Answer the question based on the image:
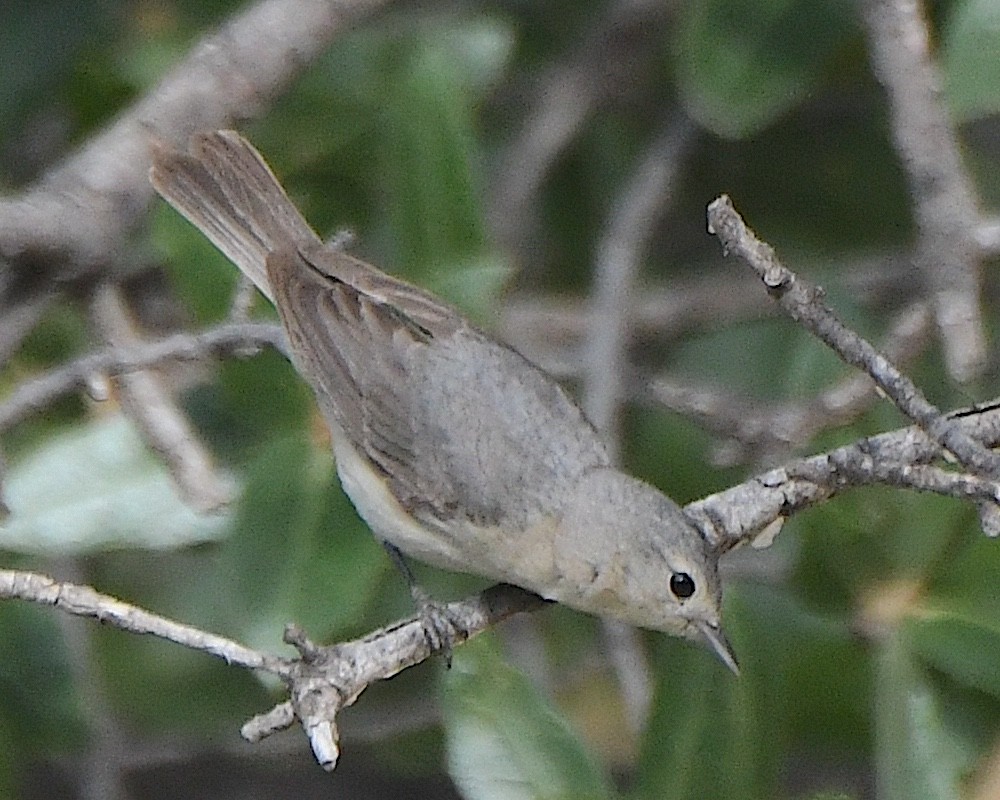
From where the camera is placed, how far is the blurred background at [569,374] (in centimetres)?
200

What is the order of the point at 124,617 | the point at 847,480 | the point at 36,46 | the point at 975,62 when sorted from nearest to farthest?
the point at 124,617 → the point at 847,480 → the point at 975,62 → the point at 36,46

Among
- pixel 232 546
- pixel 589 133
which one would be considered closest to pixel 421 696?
pixel 232 546

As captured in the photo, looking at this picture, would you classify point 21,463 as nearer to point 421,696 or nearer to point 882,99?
point 421,696

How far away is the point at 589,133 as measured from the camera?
334 centimetres

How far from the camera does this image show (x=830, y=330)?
1650 mm

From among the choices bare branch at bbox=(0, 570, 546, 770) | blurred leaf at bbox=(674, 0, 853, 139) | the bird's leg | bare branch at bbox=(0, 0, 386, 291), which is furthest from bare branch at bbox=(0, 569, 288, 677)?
blurred leaf at bbox=(674, 0, 853, 139)

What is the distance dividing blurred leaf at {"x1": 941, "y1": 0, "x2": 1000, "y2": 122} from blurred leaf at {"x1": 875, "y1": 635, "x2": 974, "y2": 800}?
0.76 metres

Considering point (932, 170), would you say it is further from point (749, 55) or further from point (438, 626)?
point (438, 626)

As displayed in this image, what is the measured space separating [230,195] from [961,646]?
50.1 inches

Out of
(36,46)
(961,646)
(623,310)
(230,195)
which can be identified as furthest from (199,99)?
(961,646)

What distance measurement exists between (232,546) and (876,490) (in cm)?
86

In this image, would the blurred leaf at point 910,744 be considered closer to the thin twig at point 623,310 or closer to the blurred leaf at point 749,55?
the thin twig at point 623,310

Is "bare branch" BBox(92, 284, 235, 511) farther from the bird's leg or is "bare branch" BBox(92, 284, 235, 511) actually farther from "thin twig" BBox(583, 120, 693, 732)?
"thin twig" BBox(583, 120, 693, 732)

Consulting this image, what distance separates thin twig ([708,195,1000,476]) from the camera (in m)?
1.62
